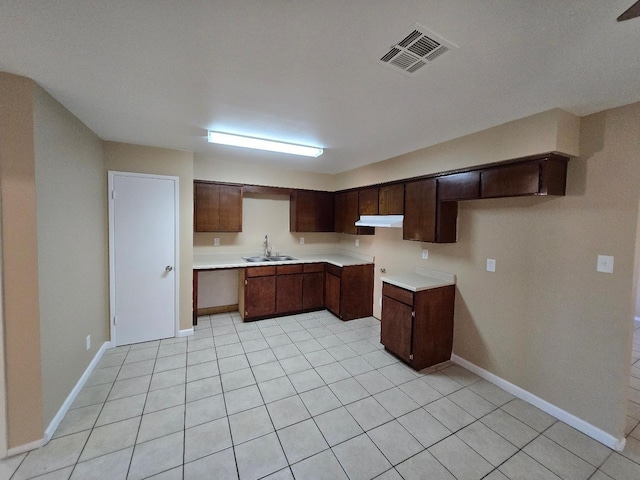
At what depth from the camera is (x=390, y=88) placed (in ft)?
5.92

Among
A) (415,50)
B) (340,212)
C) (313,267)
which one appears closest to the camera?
(415,50)

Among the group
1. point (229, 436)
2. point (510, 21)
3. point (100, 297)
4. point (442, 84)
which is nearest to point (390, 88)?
point (442, 84)

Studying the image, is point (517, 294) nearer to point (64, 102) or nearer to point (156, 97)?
point (156, 97)

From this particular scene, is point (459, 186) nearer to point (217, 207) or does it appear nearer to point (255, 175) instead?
point (255, 175)

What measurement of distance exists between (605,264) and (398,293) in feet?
5.51

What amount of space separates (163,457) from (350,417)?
1.34 metres

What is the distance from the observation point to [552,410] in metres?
2.26

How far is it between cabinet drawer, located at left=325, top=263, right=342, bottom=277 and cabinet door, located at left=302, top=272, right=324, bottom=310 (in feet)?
0.49

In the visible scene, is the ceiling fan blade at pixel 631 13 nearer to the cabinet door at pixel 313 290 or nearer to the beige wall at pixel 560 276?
the beige wall at pixel 560 276

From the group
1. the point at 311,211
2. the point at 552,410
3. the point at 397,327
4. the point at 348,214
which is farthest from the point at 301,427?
the point at 311,211

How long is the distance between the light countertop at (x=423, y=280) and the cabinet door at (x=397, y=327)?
22 centimetres

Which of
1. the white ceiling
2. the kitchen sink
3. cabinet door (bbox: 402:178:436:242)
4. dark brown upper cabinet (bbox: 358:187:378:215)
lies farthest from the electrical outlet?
the kitchen sink

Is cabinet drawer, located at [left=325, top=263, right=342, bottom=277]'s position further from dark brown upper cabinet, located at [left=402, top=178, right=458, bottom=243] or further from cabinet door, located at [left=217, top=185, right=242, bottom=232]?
cabinet door, located at [left=217, top=185, right=242, bottom=232]

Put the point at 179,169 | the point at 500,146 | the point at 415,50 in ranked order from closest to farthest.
A: the point at 415,50
the point at 500,146
the point at 179,169
